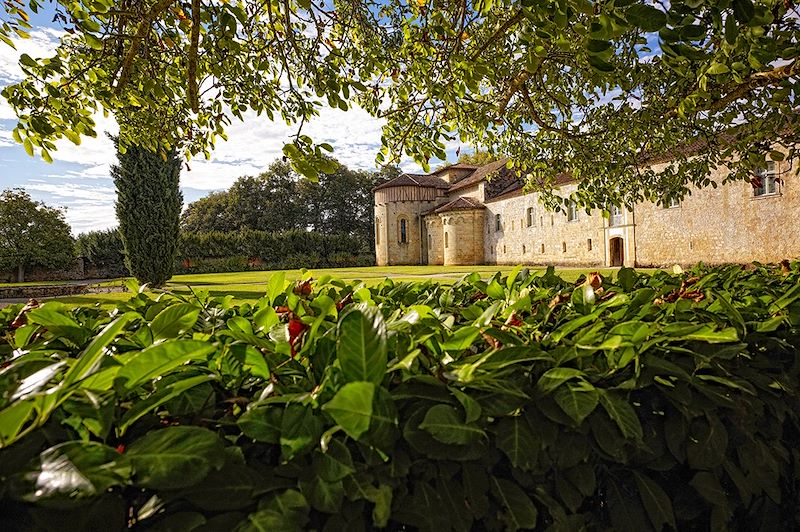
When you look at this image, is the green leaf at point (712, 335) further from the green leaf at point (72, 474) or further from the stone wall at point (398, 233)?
the stone wall at point (398, 233)

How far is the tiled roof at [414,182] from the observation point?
43938 mm

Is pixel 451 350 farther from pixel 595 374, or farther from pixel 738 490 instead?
pixel 738 490

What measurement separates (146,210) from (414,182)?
2768cm

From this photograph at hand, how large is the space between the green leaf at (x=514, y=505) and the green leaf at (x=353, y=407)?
0.33m

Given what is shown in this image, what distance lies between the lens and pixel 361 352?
0.73 metres

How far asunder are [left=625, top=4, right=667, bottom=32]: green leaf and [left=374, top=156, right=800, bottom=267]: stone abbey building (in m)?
5.03

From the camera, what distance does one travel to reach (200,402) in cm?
75

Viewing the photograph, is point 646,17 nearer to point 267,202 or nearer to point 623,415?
point 623,415

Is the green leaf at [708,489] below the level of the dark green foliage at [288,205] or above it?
below

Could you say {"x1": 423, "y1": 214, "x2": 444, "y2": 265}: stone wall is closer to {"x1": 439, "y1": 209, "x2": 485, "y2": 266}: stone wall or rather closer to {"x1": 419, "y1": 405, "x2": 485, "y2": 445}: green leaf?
{"x1": 439, "y1": 209, "x2": 485, "y2": 266}: stone wall

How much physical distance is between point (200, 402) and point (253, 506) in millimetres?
192

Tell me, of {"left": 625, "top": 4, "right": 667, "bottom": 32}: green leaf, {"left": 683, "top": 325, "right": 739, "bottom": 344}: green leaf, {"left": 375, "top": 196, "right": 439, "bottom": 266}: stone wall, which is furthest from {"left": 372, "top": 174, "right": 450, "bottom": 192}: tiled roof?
{"left": 683, "top": 325, "right": 739, "bottom": 344}: green leaf

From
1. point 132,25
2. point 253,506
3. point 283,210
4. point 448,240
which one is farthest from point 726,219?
point 283,210

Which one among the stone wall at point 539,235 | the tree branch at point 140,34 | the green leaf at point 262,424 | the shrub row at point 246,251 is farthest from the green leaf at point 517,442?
the shrub row at point 246,251
